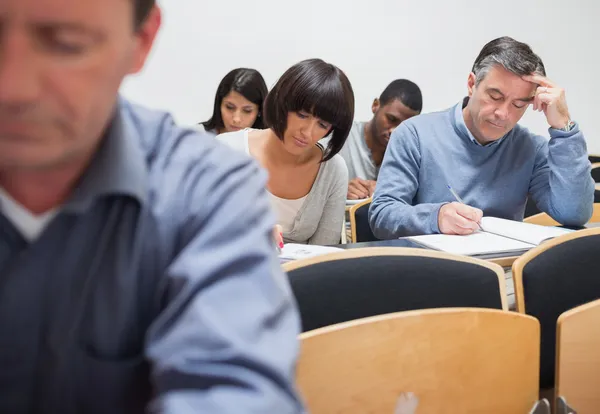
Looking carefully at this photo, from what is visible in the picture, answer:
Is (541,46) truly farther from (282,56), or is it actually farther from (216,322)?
(216,322)

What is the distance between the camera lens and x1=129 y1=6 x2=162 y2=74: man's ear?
0.54 metres

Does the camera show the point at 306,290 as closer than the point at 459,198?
Yes

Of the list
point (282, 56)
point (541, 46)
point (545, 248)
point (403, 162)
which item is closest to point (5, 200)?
point (545, 248)

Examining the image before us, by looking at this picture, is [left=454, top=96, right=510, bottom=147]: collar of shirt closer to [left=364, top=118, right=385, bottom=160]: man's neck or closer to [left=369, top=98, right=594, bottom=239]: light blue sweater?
[left=369, top=98, right=594, bottom=239]: light blue sweater

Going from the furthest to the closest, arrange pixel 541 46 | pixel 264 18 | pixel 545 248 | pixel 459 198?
pixel 541 46 < pixel 264 18 < pixel 459 198 < pixel 545 248

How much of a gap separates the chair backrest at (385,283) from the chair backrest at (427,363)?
18cm

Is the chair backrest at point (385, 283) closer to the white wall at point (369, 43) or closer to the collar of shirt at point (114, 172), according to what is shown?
the collar of shirt at point (114, 172)

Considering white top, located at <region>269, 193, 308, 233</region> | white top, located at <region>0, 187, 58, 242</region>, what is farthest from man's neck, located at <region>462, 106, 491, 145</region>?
white top, located at <region>0, 187, 58, 242</region>

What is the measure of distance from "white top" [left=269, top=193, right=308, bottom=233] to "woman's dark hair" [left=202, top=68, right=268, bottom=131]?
3.27 ft

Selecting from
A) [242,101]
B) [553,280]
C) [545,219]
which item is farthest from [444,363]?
[242,101]

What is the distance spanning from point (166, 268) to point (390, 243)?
117 centimetres

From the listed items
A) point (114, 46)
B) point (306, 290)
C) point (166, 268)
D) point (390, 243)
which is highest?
point (114, 46)

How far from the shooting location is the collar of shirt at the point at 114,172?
533mm

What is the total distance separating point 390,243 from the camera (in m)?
1.65
